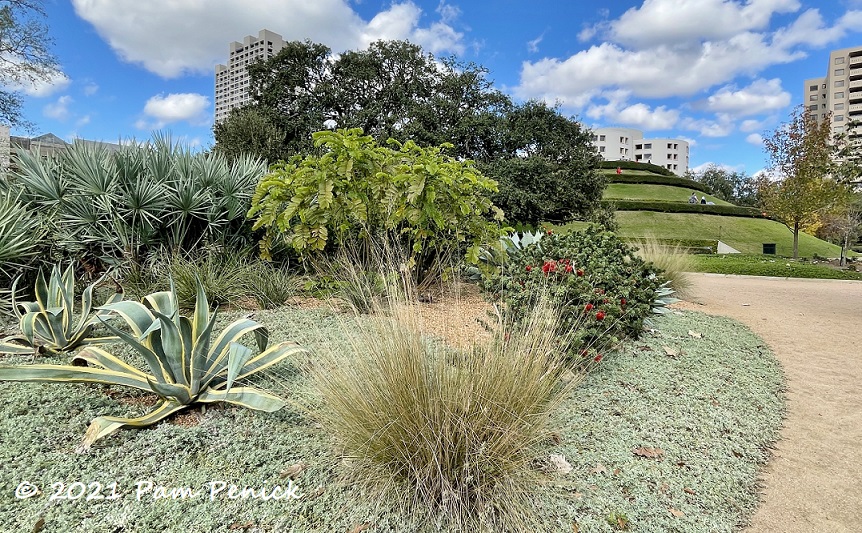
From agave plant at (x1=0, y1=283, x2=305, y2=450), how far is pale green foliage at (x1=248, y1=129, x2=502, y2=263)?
2326 mm

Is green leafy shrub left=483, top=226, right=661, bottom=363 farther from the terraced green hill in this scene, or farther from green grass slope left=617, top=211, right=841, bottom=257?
green grass slope left=617, top=211, right=841, bottom=257

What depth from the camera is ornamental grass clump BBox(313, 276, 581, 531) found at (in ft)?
6.15

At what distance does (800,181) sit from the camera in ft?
61.7

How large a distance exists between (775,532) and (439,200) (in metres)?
4.00

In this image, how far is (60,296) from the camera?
3582 millimetres

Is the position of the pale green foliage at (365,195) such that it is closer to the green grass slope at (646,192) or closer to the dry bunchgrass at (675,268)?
the dry bunchgrass at (675,268)

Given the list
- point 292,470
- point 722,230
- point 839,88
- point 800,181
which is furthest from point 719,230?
point 839,88

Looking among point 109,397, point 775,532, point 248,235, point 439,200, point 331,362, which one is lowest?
point 775,532

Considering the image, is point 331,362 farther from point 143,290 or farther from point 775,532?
point 143,290

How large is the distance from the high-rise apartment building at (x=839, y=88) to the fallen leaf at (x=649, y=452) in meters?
45.5

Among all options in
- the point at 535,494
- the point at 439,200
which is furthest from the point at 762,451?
the point at 439,200

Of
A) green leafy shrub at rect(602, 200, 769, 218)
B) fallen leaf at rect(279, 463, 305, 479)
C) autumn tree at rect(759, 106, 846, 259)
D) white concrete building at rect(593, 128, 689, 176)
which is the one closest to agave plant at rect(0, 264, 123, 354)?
fallen leaf at rect(279, 463, 305, 479)

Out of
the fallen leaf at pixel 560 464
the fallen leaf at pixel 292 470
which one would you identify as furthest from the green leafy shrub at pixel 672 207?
the fallen leaf at pixel 292 470

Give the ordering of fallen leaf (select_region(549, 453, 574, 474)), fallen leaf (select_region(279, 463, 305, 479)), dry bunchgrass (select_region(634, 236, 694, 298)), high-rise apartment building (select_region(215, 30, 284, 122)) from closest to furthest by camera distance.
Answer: fallen leaf (select_region(279, 463, 305, 479))
fallen leaf (select_region(549, 453, 574, 474))
dry bunchgrass (select_region(634, 236, 694, 298))
high-rise apartment building (select_region(215, 30, 284, 122))
